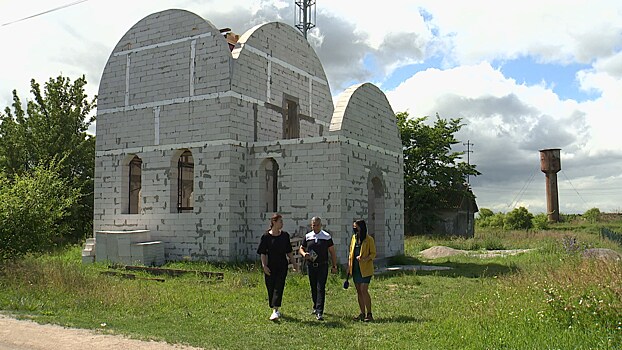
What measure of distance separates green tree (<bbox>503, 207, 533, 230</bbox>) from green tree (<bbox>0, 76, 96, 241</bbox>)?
1181 inches

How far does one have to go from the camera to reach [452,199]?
117ft

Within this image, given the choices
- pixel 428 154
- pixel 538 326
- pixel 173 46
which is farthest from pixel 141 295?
pixel 428 154

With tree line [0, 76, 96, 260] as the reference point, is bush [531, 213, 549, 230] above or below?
below

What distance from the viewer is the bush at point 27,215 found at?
45.6 feet

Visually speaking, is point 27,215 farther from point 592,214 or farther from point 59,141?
point 592,214

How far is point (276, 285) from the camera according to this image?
9.60 m

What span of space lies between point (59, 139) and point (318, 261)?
22801 millimetres

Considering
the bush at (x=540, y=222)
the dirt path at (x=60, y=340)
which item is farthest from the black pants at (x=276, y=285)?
the bush at (x=540, y=222)

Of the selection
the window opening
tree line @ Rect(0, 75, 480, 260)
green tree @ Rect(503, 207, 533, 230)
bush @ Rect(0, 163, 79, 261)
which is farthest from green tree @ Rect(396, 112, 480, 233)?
bush @ Rect(0, 163, 79, 261)

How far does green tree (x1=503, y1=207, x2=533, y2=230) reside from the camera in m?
43.2

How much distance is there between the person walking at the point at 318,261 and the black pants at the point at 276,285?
494mm

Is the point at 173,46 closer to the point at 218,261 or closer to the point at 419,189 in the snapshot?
the point at 218,261

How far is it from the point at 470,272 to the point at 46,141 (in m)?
21.9

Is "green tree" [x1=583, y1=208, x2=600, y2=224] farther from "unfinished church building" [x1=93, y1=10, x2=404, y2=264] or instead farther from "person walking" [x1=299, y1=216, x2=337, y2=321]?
"person walking" [x1=299, y1=216, x2=337, y2=321]
